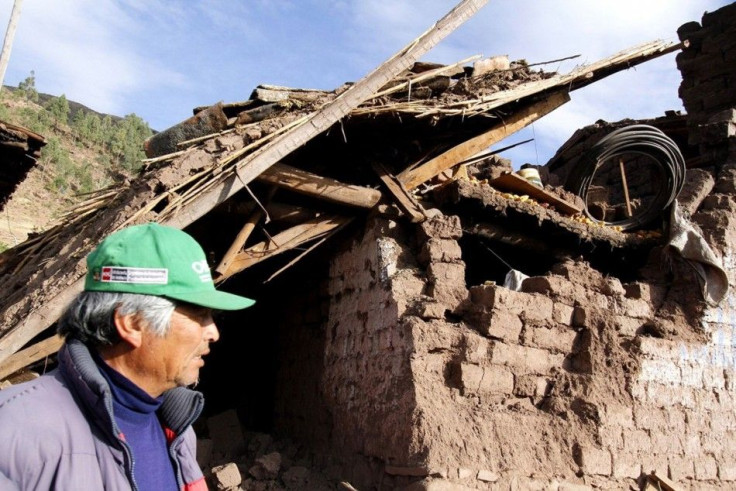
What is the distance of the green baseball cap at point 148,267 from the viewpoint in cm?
178

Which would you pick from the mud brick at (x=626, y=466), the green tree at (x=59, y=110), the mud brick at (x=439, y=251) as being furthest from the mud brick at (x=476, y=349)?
the green tree at (x=59, y=110)

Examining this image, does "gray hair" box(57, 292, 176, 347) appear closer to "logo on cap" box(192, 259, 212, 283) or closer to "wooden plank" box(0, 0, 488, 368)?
"logo on cap" box(192, 259, 212, 283)

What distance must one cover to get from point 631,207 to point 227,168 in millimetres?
4420

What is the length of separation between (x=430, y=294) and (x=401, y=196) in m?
0.82

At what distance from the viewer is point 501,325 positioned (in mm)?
4922

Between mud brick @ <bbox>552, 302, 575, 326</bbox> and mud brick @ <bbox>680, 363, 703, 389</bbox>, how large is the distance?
44.4 inches

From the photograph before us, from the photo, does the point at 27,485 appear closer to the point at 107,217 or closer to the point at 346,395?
the point at 107,217

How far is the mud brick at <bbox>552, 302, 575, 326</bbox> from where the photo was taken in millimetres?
5293

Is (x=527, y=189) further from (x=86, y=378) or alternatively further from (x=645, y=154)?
(x=86, y=378)

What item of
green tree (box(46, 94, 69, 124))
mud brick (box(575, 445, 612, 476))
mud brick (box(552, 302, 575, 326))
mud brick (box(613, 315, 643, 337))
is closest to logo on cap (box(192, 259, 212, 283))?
mud brick (box(575, 445, 612, 476))

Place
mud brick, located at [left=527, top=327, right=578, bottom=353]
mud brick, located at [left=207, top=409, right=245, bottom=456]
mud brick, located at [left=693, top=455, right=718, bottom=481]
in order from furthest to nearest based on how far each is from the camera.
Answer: mud brick, located at [left=207, top=409, right=245, bottom=456] → mud brick, located at [left=693, top=455, right=718, bottom=481] → mud brick, located at [left=527, top=327, right=578, bottom=353]

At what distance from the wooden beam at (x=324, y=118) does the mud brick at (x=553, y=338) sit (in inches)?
80.1

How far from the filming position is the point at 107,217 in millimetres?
4707

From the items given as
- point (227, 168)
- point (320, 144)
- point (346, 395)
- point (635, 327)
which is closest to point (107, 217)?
point (227, 168)
